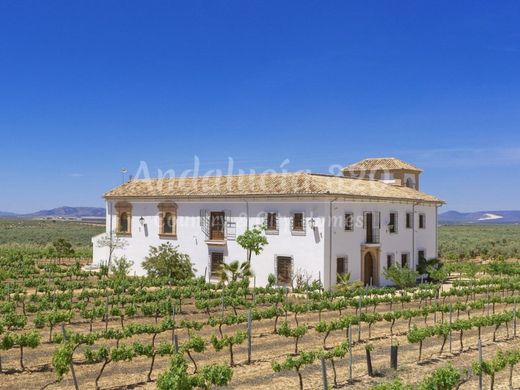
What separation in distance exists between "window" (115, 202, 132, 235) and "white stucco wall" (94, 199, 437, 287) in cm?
35

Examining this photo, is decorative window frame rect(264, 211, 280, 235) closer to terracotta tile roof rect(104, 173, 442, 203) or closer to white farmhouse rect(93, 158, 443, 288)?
white farmhouse rect(93, 158, 443, 288)

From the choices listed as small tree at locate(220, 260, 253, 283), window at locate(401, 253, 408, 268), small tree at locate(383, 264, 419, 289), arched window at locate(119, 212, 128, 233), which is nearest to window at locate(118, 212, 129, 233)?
arched window at locate(119, 212, 128, 233)

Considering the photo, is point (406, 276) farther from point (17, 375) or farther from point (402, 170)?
point (17, 375)

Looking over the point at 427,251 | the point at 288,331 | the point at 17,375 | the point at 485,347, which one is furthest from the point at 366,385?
the point at 427,251

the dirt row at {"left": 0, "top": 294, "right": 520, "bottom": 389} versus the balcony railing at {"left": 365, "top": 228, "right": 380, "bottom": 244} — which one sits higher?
the balcony railing at {"left": 365, "top": 228, "right": 380, "bottom": 244}

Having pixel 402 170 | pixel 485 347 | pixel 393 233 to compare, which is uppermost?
pixel 402 170

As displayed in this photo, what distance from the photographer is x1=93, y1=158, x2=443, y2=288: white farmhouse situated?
32844 mm

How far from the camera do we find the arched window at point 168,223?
3891cm

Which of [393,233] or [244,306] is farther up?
[393,233]

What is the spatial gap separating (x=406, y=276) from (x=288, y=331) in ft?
55.7

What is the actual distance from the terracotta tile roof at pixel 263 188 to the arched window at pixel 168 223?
4.20ft

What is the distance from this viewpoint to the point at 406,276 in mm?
33844

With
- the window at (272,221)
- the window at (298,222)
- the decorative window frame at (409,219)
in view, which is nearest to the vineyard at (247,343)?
the window at (298,222)

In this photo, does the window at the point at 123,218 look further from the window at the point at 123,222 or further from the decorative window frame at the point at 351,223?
the decorative window frame at the point at 351,223
